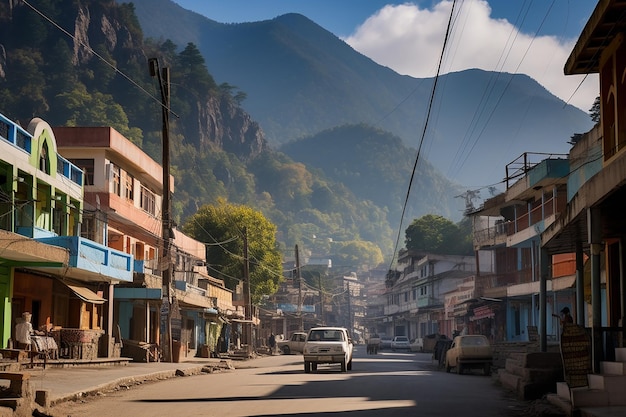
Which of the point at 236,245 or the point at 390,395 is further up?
the point at 236,245

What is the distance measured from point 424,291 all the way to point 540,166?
2301 inches

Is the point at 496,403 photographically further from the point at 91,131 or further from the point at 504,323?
the point at 504,323

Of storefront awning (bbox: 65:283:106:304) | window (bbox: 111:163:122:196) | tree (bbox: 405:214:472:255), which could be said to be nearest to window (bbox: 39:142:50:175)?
storefront awning (bbox: 65:283:106:304)

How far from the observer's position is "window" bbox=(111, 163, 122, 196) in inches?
1866

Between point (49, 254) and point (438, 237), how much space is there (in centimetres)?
11290

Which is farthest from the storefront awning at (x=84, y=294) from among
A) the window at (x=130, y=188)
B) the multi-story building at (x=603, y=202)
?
the multi-story building at (x=603, y=202)

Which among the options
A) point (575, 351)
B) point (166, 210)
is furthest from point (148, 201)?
point (575, 351)

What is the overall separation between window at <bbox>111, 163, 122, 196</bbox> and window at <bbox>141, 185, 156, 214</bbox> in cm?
560

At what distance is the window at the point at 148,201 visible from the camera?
5466 cm

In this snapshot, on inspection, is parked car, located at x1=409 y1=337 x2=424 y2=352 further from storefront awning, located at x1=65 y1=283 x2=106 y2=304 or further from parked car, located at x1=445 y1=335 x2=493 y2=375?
storefront awning, located at x1=65 y1=283 x2=106 y2=304

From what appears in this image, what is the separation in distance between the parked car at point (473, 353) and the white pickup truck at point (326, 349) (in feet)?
13.7

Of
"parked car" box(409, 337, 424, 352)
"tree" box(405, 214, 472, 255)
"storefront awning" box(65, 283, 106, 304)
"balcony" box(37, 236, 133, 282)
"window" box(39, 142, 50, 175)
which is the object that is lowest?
"parked car" box(409, 337, 424, 352)

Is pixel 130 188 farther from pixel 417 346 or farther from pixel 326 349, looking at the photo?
pixel 417 346

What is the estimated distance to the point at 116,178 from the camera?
158 feet
